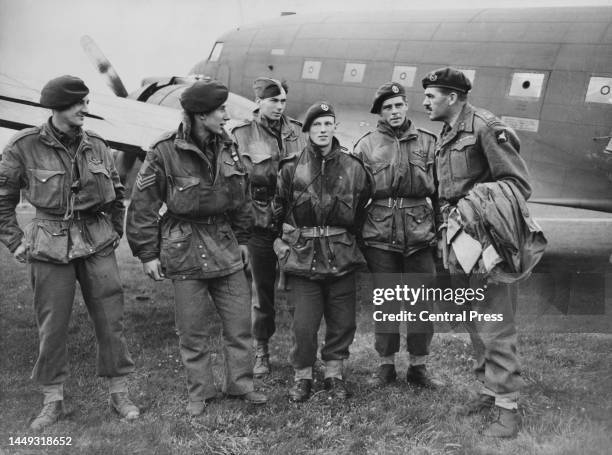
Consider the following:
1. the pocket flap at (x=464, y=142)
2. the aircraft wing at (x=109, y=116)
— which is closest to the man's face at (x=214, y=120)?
the pocket flap at (x=464, y=142)

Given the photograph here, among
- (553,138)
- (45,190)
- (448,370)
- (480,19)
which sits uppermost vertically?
(480,19)

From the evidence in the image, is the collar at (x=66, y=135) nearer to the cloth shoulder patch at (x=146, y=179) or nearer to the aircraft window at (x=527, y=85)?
the cloth shoulder patch at (x=146, y=179)

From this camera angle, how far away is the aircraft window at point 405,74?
832 cm

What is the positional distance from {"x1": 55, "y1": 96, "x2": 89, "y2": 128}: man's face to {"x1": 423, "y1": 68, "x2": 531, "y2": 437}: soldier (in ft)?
7.75

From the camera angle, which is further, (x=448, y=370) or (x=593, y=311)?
(x=593, y=311)

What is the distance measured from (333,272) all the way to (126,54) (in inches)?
359

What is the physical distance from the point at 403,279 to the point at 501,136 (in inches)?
54.0

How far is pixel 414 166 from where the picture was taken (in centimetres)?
442

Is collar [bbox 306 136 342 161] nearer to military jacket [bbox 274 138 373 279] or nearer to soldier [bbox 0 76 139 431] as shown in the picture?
military jacket [bbox 274 138 373 279]

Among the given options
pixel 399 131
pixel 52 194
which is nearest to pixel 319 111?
pixel 399 131

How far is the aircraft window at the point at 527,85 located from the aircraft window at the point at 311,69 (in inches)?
131

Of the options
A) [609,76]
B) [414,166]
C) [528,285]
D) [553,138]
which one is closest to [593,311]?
[528,285]

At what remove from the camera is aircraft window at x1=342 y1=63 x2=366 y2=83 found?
29.3 feet

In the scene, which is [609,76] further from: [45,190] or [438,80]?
[45,190]
